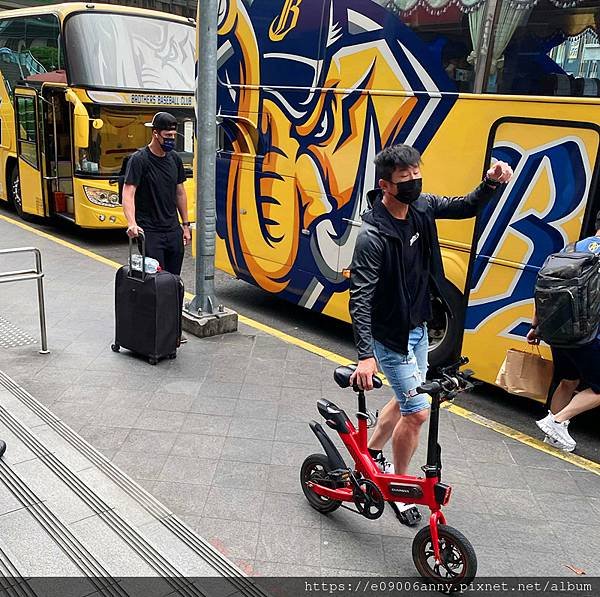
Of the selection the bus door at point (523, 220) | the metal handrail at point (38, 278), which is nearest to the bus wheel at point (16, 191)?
the metal handrail at point (38, 278)

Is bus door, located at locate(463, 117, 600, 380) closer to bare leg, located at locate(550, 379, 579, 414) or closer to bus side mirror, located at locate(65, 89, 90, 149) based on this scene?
bare leg, located at locate(550, 379, 579, 414)

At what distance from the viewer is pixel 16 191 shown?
41.4 ft

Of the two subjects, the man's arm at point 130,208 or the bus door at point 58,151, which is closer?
the man's arm at point 130,208

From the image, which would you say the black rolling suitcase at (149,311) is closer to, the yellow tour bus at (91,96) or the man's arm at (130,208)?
the man's arm at (130,208)

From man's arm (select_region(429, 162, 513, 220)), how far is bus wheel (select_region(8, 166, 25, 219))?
1063 cm

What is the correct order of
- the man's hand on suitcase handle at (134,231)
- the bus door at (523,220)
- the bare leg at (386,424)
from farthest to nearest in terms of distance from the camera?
the man's hand on suitcase handle at (134,231) < the bus door at (523,220) < the bare leg at (386,424)

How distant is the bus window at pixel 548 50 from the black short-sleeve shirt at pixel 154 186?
2780 millimetres

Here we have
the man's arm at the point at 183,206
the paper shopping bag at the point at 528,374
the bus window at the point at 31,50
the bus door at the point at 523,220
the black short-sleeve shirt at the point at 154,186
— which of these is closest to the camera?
the bus door at the point at 523,220

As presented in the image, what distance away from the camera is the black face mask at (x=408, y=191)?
3.21 meters

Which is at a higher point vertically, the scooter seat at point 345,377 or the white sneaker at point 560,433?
the scooter seat at point 345,377

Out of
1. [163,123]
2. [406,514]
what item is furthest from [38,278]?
[406,514]

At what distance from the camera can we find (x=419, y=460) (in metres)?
4.45

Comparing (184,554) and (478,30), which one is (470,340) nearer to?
(478,30)

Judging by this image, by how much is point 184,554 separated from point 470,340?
3.04 m
